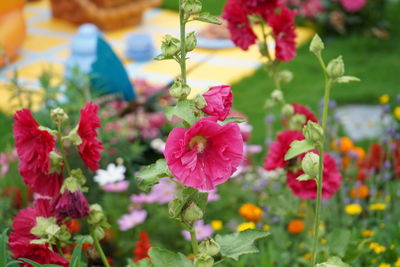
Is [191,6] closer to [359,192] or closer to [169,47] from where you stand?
[169,47]

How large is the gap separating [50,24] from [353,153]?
4.06 meters

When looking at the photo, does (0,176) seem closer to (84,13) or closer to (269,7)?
(269,7)

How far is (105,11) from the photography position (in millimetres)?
5371

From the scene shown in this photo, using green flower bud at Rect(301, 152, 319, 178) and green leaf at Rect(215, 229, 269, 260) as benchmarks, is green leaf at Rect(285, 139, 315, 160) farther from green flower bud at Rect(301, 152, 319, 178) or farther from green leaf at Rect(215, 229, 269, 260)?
green leaf at Rect(215, 229, 269, 260)

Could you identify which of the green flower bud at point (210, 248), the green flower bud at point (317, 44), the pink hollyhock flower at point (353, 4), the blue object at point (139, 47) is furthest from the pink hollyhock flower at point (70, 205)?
the pink hollyhock flower at point (353, 4)

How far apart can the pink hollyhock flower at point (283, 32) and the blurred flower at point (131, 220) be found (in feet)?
2.32

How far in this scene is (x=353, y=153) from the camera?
235 centimetres

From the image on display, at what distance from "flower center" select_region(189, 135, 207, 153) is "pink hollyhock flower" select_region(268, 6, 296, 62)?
66cm

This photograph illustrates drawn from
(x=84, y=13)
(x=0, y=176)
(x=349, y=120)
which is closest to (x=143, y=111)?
(x=0, y=176)

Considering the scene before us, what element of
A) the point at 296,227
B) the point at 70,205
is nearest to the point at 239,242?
the point at 70,205

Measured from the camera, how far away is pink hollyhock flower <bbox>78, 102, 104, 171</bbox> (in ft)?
3.65

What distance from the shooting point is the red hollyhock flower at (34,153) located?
3.56 ft

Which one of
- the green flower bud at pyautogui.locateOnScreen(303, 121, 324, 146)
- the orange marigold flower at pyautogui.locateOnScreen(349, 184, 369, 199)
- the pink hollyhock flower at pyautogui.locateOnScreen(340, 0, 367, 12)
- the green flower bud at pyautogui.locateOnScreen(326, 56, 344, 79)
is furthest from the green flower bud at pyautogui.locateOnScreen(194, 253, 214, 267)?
the pink hollyhock flower at pyautogui.locateOnScreen(340, 0, 367, 12)

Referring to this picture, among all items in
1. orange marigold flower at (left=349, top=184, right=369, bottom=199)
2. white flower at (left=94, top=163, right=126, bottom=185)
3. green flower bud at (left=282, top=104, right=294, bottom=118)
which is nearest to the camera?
green flower bud at (left=282, top=104, right=294, bottom=118)
